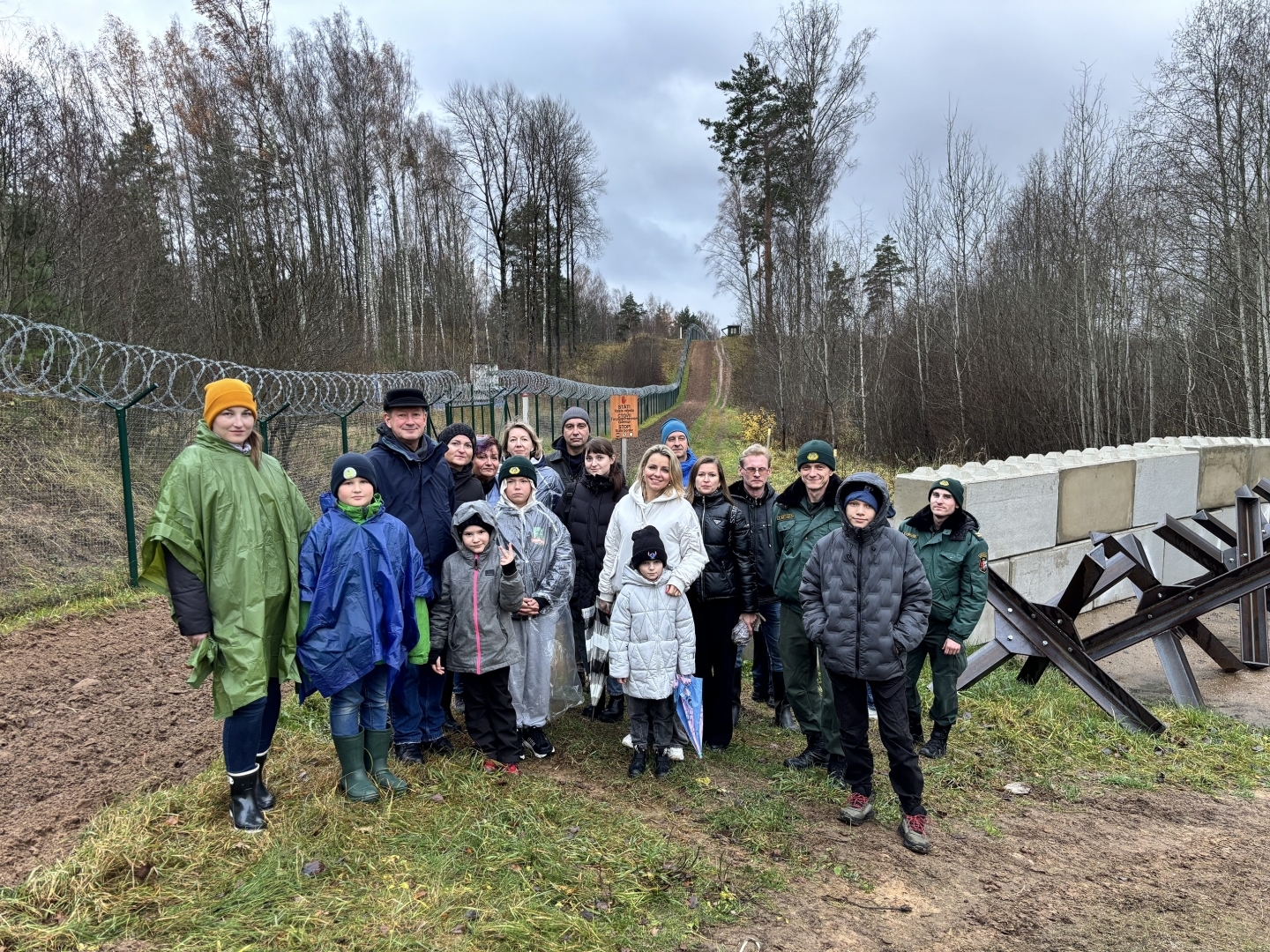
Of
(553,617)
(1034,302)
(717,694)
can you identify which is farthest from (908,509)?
(1034,302)

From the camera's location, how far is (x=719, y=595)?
4238mm

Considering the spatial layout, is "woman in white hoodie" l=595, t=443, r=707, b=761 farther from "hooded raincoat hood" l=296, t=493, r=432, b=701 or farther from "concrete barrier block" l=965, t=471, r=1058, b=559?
"concrete barrier block" l=965, t=471, r=1058, b=559

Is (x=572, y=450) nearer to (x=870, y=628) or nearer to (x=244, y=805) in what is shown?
(x=870, y=628)

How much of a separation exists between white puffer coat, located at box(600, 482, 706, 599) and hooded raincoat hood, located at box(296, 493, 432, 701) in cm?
120

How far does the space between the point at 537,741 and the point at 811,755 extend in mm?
1560

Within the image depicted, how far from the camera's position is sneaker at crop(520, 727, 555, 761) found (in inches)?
163

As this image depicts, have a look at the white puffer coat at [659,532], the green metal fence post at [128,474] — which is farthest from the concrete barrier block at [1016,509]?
the green metal fence post at [128,474]

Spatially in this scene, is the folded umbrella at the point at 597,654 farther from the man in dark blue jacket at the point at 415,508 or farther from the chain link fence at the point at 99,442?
the chain link fence at the point at 99,442

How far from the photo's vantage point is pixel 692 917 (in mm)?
2812

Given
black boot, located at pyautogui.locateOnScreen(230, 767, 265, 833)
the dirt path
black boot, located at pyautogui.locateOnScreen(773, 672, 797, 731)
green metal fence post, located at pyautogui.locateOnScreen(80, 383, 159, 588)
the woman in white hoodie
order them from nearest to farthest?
black boot, located at pyautogui.locateOnScreen(230, 767, 265, 833)
the woman in white hoodie
black boot, located at pyautogui.locateOnScreen(773, 672, 797, 731)
green metal fence post, located at pyautogui.locateOnScreen(80, 383, 159, 588)
the dirt path

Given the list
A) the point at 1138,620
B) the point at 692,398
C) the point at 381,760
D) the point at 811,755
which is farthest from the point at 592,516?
the point at 692,398

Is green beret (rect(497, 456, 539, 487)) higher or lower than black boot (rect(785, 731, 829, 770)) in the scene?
higher

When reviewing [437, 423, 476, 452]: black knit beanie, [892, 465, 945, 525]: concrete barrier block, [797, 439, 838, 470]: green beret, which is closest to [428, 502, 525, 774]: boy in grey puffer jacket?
[437, 423, 476, 452]: black knit beanie

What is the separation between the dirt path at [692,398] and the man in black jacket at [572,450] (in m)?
12.2
